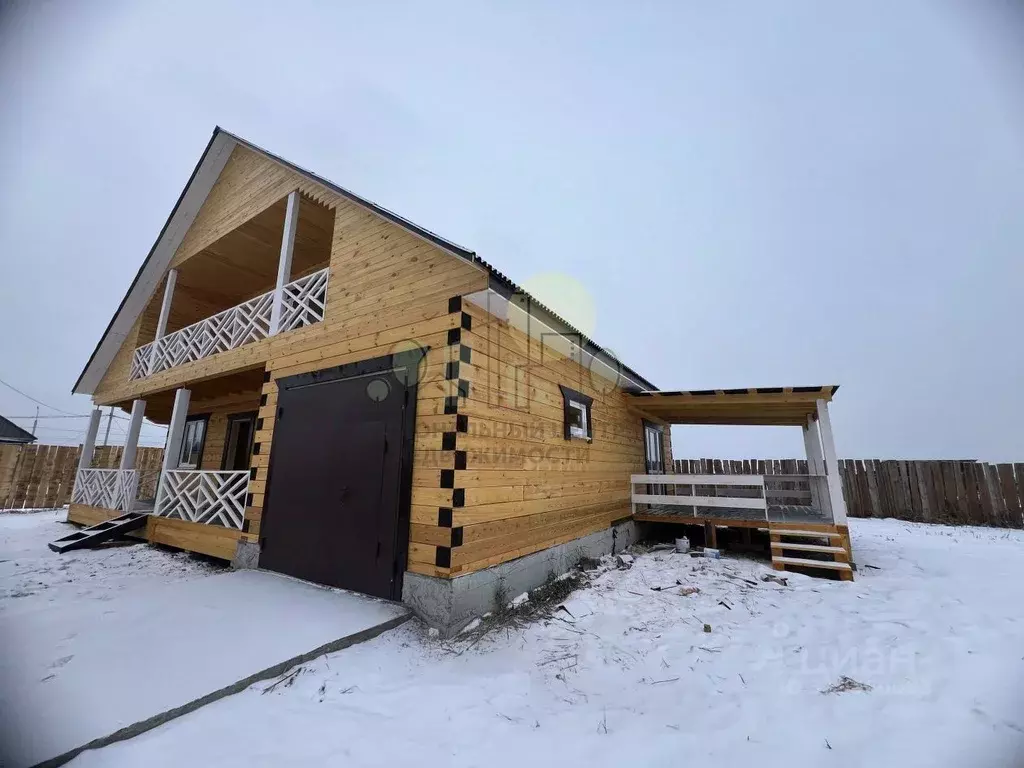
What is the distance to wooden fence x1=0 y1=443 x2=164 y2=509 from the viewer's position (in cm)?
1445

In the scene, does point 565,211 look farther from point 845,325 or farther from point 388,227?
point 388,227

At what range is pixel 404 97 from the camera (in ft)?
239

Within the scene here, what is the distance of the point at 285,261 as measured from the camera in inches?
292

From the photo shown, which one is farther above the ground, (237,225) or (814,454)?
(237,225)

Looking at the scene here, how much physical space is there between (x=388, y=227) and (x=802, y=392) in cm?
814

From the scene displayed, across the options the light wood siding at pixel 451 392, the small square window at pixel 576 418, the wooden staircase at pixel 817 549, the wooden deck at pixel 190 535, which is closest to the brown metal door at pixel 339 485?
the light wood siding at pixel 451 392

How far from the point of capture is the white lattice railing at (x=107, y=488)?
966 centimetres

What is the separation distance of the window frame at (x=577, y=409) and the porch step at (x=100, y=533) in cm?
982

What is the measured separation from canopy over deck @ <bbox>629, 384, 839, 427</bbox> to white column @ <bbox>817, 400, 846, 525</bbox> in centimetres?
37

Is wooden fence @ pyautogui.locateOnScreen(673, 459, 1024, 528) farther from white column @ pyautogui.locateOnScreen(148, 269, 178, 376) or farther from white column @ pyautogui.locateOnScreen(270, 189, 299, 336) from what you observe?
white column @ pyautogui.locateOnScreen(148, 269, 178, 376)

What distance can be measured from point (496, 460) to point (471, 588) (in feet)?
5.01

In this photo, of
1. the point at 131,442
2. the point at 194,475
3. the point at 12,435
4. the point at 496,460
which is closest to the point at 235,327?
the point at 194,475

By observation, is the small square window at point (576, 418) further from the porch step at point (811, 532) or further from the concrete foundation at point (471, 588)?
the porch step at point (811, 532)

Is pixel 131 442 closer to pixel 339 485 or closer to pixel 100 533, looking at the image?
pixel 100 533
